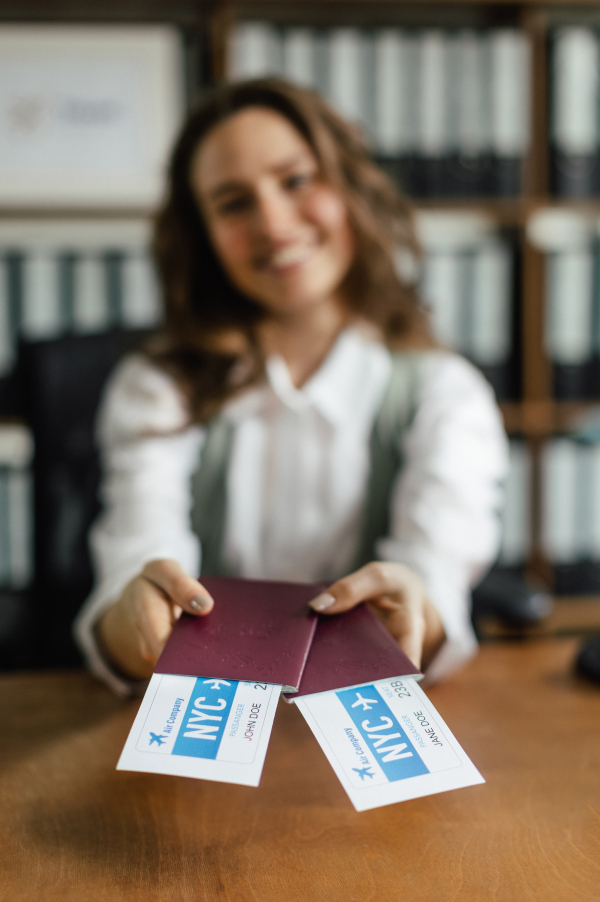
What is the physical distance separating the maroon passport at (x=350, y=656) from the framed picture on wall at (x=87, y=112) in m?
1.17

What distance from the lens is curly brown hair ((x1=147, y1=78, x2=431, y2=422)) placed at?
0.85 m

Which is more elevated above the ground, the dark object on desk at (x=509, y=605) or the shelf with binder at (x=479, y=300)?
the shelf with binder at (x=479, y=300)

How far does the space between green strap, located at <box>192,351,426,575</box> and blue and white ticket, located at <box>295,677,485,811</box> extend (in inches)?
18.4

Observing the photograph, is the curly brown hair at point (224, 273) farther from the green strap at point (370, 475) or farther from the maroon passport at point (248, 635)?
the maroon passport at point (248, 635)

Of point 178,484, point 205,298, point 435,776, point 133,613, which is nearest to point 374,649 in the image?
point 435,776

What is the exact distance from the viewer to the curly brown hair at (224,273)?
853mm

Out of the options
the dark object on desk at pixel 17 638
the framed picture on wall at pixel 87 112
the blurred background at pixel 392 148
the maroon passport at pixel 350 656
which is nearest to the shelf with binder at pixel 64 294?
the blurred background at pixel 392 148

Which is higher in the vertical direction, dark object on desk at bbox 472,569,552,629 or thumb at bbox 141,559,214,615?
thumb at bbox 141,559,214,615

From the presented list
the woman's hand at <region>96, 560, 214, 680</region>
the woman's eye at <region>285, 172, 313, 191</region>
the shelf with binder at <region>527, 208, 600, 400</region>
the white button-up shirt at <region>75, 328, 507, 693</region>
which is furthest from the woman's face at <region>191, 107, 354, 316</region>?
the shelf with binder at <region>527, 208, 600, 400</region>

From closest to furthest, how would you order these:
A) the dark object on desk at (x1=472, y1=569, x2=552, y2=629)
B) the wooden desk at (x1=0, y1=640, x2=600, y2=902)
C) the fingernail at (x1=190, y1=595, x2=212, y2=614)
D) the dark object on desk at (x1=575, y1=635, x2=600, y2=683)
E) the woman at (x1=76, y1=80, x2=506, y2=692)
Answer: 1. the wooden desk at (x1=0, y1=640, x2=600, y2=902)
2. the fingernail at (x1=190, y1=595, x2=212, y2=614)
3. the dark object on desk at (x1=575, y1=635, x2=600, y2=683)
4. the woman at (x1=76, y1=80, x2=506, y2=692)
5. the dark object on desk at (x1=472, y1=569, x2=552, y2=629)

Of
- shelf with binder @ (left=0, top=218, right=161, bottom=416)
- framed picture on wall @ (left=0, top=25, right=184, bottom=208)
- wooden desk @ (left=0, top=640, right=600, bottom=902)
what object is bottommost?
wooden desk @ (left=0, top=640, right=600, bottom=902)

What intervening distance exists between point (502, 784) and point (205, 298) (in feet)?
2.48

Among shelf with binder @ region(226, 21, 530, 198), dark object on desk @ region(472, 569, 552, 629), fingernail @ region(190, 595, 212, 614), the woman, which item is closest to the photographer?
fingernail @ region(190, 595, 212, 614)

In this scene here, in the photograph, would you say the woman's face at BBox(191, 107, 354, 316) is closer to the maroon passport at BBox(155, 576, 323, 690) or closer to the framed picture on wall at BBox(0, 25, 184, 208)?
the maroon passport at BBox(155, 576, 323, 690)
